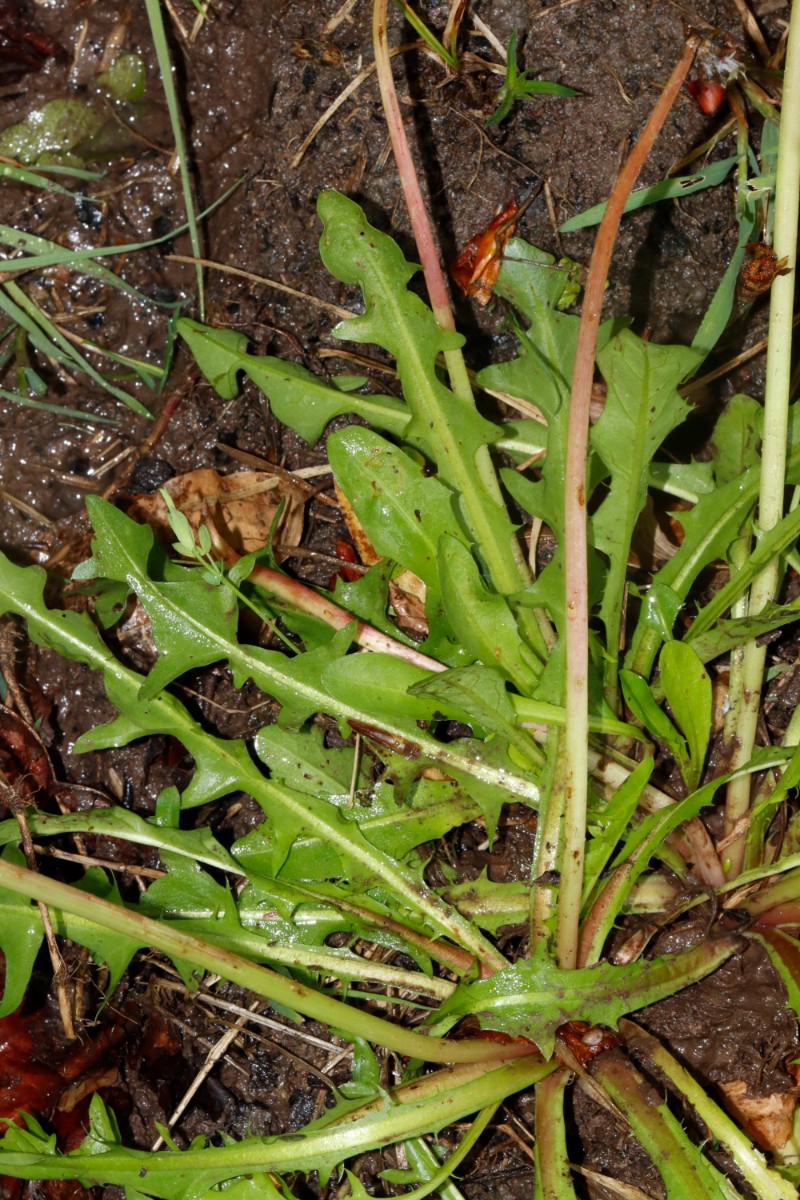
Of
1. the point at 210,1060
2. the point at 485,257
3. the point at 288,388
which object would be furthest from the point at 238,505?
the point at 210,1060

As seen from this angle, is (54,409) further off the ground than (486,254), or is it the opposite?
(486,254)

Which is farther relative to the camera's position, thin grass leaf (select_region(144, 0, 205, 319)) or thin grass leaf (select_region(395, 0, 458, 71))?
thin grass leaf (select_region(144, 0, 205, 319))

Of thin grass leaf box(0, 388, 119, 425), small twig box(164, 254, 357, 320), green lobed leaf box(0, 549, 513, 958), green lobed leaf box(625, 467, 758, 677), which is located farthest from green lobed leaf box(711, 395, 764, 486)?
thin grass leaf box(0, 388, 119, 425)

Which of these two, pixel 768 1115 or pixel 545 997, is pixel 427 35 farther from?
pixel 768 1115

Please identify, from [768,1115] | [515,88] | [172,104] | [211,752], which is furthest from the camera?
[172,104]

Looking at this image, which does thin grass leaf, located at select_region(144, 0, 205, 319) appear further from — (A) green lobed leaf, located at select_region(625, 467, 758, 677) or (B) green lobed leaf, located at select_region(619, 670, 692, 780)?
(B) green lobed leaf, located at select_region(619, 670, 692, 780)

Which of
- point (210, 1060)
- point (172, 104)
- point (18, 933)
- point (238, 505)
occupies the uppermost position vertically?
point (172, 104)

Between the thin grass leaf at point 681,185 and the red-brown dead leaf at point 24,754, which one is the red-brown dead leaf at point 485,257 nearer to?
the thin grass leaf at point 681,185

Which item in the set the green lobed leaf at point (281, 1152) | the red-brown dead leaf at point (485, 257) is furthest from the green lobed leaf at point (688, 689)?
the red-brown dead leaf at point (485, 257)

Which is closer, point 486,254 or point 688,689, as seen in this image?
point 688,689
